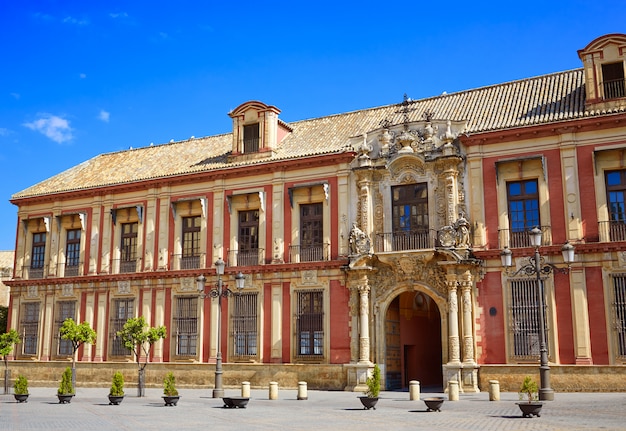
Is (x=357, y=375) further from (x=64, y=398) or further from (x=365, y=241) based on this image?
(x=64, y=398)

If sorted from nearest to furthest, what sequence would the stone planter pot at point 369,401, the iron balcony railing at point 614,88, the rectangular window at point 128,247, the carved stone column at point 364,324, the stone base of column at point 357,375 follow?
the stone planter pot at point 369,401 < the iron balcony railing at point 614,88 < the stone base of column at point 357,375 < the carved stone column at point 364,324 < the rectangular window at point 128,247

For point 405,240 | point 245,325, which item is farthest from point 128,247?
point 405,240

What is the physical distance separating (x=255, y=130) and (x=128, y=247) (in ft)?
26.4

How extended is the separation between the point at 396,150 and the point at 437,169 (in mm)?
1815

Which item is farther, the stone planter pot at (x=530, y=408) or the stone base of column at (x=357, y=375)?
the stone base of column at (x=357, y=375)

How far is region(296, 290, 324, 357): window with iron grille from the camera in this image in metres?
27.5

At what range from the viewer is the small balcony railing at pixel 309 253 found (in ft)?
Answer: 91.2

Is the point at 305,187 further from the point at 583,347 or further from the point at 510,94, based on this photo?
the point at 583,347

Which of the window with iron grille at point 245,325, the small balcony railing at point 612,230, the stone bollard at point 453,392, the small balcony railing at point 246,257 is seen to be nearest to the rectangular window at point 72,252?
the small balcony railing at point 246,257

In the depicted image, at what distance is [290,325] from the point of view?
2802cm

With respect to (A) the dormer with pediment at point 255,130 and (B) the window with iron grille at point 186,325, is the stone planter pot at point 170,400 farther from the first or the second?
(A) the dormer with pediment at point 255,130

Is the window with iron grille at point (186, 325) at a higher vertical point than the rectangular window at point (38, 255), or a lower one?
lower

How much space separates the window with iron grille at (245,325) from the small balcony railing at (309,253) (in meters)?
2.30

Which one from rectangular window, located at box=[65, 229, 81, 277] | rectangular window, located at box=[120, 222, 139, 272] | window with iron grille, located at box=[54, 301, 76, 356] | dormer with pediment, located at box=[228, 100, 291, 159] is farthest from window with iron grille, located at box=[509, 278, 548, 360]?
rectangular window, located at box=[65, 229, 81, 277]
